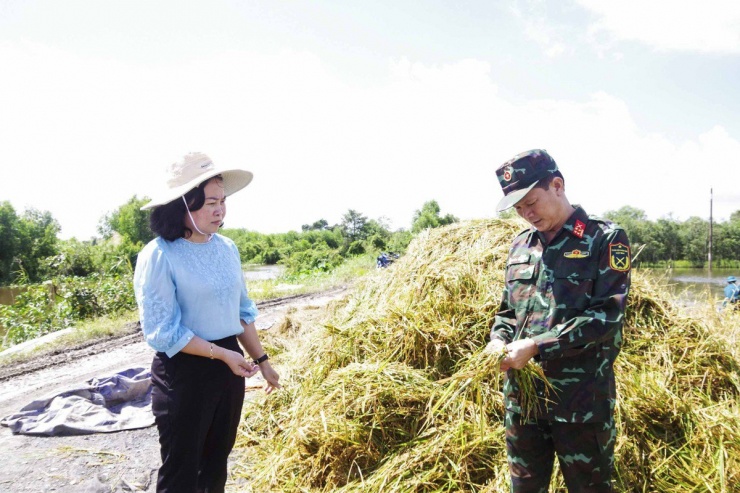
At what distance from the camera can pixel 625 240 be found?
5.85 feet

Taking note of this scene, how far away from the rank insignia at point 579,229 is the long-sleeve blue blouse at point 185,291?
1.50 m

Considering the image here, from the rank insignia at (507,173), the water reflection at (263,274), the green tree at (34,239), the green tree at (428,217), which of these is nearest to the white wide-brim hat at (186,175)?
the rank insignia at (507,173)

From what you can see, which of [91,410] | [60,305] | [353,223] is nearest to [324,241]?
[353,223]

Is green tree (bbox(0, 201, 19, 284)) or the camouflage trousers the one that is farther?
green tree (bbox(0, 201, 19, 284))

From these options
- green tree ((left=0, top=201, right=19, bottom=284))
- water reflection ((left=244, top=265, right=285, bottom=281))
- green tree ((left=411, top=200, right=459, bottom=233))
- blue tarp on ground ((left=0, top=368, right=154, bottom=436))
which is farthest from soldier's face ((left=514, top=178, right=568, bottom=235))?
green tree ((left=0, top=201, right=19, bottom=284))

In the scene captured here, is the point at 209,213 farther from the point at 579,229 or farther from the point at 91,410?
the point at 91,410

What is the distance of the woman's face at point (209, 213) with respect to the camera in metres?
2.04

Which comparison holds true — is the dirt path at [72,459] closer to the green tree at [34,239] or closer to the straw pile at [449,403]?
the straw pile at [449,403]

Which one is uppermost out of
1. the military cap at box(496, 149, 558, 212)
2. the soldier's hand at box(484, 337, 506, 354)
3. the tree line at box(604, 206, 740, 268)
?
the military cap at box(496, 149, 558, 212)

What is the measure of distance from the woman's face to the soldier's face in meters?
1.29

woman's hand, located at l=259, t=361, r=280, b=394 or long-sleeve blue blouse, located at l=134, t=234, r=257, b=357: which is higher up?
long-sleeve blue blouse, located at l=134, t=234, r=257, b=357

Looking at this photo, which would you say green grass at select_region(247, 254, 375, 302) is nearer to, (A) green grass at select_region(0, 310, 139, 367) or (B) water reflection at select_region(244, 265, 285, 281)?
(B) water reflection at select_region(244, 265, 285, 281)

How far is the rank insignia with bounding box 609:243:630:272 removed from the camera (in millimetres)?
1750

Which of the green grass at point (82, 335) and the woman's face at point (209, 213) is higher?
the woman's face at point (209, 213)
